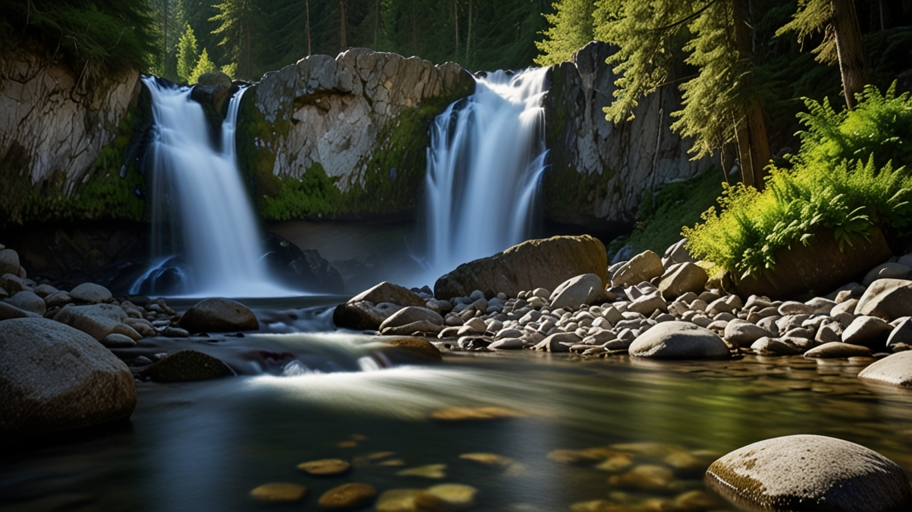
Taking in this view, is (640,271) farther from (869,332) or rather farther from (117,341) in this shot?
(117,341)

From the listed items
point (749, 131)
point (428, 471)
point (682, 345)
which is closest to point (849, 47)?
point (749, 131)

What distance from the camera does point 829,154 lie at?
922 centimetres

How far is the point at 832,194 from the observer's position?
7.97m

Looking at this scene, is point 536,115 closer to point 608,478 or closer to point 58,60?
point 58,60

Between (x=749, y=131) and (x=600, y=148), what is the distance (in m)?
6.58

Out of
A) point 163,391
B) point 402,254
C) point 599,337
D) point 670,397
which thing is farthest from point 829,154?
point 402,254

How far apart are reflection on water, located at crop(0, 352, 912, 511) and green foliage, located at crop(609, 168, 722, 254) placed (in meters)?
9.49

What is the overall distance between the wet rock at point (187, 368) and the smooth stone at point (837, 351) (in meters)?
5.97

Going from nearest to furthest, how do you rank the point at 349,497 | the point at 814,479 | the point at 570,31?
the point at 814,479, the point at 349,497, the point at 570,31

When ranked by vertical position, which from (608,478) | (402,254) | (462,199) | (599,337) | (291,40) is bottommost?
(608,478)

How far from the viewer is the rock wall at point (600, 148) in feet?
55.9

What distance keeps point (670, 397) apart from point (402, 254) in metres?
17.4

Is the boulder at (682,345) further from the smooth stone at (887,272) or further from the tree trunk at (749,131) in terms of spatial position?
the tree trunk at (749,131)

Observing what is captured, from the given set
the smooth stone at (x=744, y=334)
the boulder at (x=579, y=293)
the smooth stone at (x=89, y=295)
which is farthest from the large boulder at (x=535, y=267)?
the smooth stone at (x=89, y=295)
